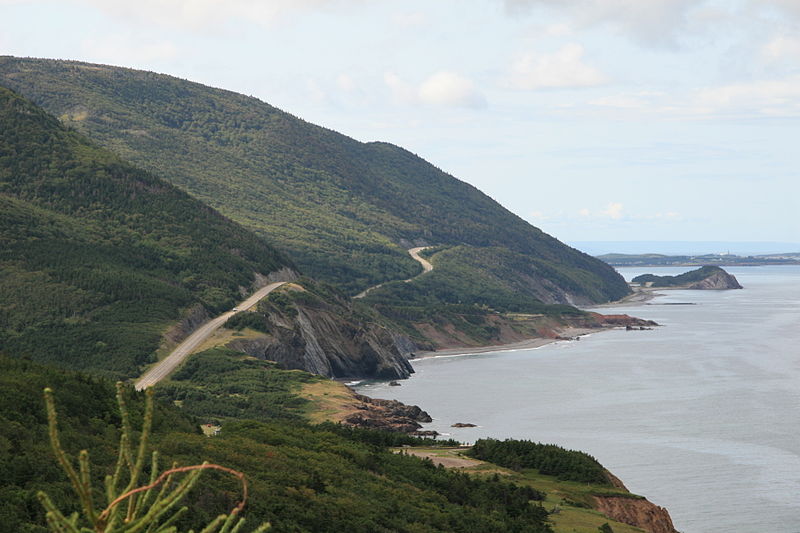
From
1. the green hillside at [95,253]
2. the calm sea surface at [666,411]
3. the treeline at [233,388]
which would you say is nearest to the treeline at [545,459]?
the calm sea surface at [666,411]

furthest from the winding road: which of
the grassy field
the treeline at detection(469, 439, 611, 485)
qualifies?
the treeline at detection(469, 439, 611, 485)

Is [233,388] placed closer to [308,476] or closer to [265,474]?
[308,476]

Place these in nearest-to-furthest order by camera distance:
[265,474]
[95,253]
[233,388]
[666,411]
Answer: [265,474]
[233,388]
[666,411]
[95,253]

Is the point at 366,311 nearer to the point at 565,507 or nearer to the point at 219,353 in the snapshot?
the point at 219,353

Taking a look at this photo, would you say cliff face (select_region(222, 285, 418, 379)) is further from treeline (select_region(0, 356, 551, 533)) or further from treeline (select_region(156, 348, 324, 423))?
treeline (select_region(0, 356, 551, 533))

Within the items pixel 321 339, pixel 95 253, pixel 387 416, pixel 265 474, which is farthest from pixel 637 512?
pixel 95 253

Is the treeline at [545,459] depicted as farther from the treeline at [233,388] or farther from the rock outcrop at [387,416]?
the treeline at [233,388]

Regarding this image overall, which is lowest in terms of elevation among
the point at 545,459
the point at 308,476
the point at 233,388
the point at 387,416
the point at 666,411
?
the point at 387,416
